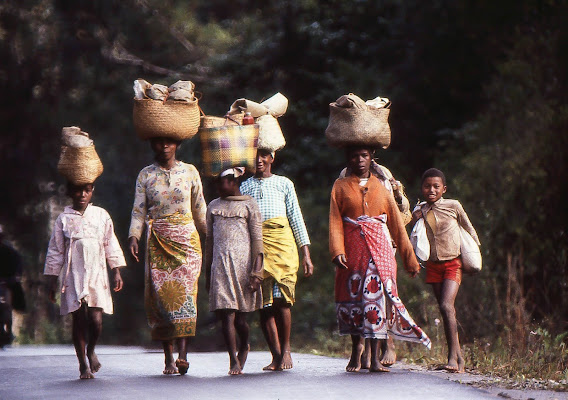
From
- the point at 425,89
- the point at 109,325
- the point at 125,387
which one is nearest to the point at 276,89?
the point at 425,89

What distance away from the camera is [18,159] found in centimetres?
2761

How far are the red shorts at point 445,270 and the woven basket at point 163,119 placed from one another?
2511mm

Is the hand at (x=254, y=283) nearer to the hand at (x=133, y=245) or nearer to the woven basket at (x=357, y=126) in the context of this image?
the hand at (x=133, y=245)

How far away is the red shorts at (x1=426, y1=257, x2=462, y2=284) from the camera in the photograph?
9.91m

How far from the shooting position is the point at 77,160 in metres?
10.2

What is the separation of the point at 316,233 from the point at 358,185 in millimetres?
10432

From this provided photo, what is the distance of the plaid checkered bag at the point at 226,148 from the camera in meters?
9.87

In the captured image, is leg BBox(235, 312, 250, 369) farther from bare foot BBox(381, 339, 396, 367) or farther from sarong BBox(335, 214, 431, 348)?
bare foot BBox(381, 339, 396, 367)

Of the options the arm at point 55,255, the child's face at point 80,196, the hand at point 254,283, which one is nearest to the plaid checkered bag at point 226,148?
the hand at point 254,283

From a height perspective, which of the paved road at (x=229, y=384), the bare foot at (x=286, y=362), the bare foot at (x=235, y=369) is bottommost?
the paved road at (x=229, y=384)

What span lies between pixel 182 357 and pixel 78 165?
6.56ft

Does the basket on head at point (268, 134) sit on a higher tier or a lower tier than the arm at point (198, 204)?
higher

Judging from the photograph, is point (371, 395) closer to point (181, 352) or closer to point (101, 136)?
point (181, 352)

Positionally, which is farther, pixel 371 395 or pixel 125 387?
pixel 125 387
